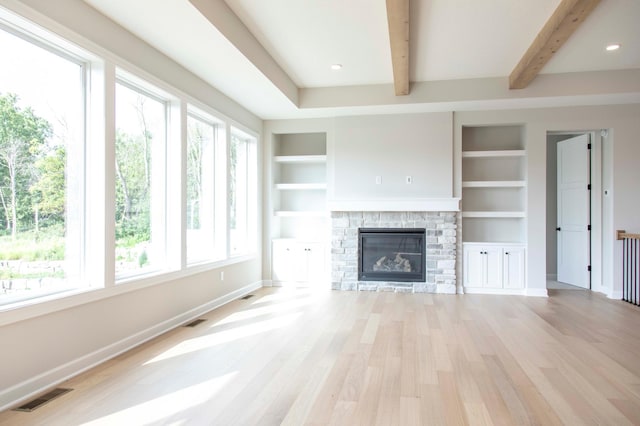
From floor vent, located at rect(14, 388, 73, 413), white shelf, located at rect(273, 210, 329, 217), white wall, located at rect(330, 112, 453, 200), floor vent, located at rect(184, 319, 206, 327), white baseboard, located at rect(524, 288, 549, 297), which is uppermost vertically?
white wall, located at rect(330, 112, 453, 200)

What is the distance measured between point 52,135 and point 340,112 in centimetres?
402

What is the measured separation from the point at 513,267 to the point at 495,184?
122 centimetres

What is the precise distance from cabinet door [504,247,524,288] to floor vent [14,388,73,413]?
17.7 ft

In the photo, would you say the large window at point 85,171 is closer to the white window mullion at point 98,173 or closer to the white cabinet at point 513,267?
the white window mullion at point 98,173

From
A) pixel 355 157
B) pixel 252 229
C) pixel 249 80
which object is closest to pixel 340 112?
pixel 355 157

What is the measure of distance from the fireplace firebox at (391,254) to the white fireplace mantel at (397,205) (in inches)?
13.2

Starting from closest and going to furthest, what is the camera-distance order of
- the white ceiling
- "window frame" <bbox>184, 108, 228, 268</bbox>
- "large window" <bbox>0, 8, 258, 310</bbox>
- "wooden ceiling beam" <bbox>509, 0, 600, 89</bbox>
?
"large window" <bbox>0, 8, 258, 310</bbox> → "wooden ceiling beam" <bbox>509, 0, 600, 89</bbox> → the white ceiling → "window frame" <bbox>184, 108, 228, 268</bbox>

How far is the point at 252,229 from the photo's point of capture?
641 cm

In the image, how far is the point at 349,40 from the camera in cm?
422

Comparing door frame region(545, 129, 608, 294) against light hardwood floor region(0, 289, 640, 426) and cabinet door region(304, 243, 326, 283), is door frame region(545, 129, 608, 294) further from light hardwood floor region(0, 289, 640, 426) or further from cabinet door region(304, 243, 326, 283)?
cabinet door region(304, 243, 326, 283)

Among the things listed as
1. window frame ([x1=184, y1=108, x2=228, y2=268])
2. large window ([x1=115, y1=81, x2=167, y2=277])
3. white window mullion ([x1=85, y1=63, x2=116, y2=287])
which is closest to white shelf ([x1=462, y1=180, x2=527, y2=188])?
window frame ([x1=184, y1=108, x2=228, y2=268])

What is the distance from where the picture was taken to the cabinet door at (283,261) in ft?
21.6

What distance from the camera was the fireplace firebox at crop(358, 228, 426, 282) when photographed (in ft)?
20.3

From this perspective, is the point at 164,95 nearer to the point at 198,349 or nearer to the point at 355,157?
the point at 198,349
